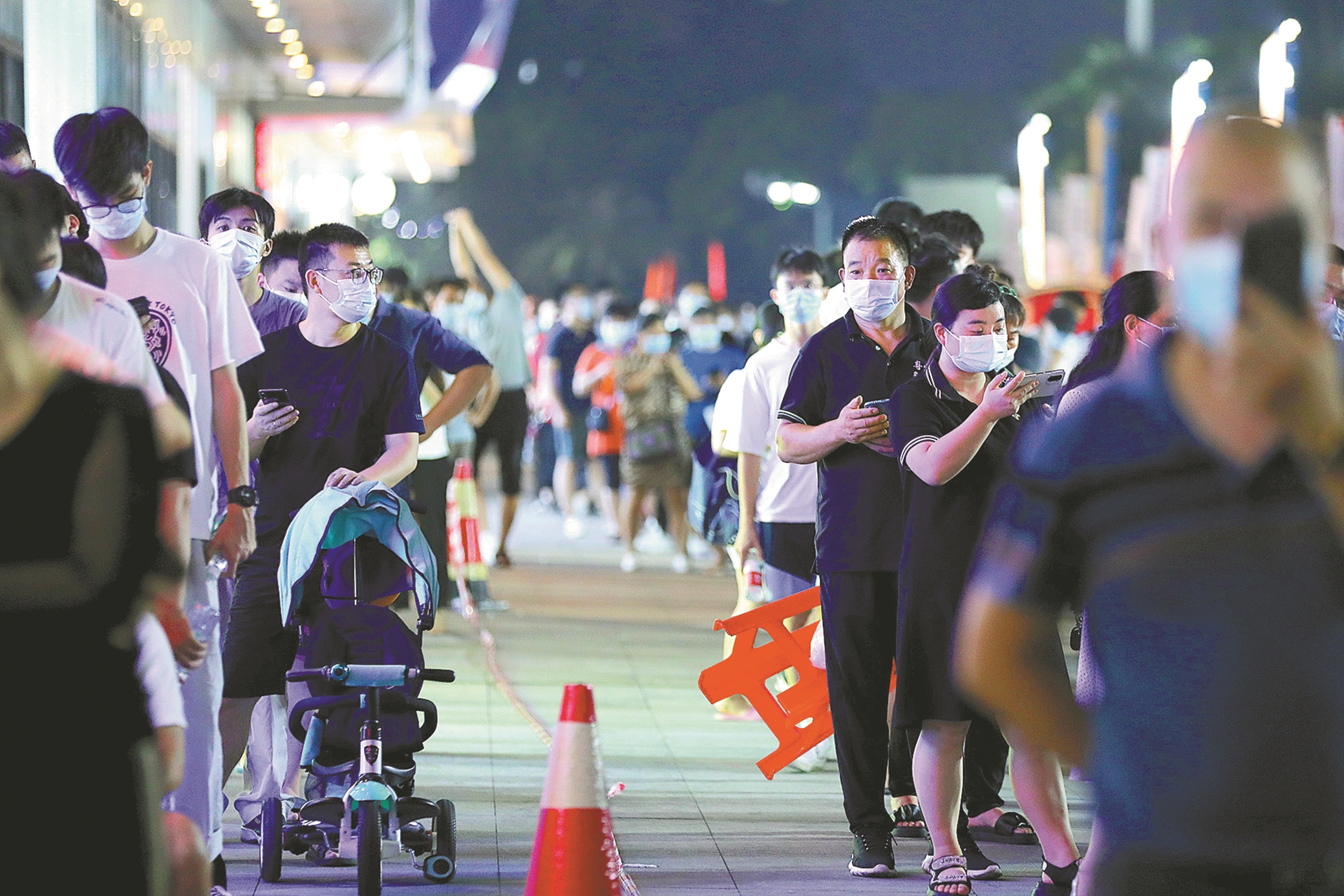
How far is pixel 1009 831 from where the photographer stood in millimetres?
7207

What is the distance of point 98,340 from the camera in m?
3.99

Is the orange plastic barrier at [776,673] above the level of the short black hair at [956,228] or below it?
below

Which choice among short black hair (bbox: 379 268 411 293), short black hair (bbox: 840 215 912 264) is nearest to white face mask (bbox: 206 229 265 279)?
short black hair (bbox: 840 215 912 264)

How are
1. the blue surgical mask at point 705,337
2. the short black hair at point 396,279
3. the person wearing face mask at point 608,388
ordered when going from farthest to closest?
1. the person wearing face mask at point 608,388
2. the blue surgical mask at point 705,337
3. the short black hair at point 396,279

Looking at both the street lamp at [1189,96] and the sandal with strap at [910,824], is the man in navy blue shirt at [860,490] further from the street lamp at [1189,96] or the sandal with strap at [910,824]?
the street lamp at [1189,96]

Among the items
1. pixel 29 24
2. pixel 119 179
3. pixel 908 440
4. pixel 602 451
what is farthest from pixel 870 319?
pixel 602 451

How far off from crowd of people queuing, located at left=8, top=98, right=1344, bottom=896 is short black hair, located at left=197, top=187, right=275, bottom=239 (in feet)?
0.05

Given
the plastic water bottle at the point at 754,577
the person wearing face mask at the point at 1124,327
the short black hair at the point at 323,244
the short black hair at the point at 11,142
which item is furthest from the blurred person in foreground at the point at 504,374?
the person wearing face mask at the point at 1124,327

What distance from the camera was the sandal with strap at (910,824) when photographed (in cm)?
730

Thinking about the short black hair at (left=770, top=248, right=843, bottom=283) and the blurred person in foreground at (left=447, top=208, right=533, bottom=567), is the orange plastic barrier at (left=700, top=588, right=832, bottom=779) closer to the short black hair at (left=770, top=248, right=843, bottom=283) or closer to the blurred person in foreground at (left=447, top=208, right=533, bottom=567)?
the short black hair at (left=770, top=248, right=843, bottom=283)

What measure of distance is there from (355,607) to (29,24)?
214 inches

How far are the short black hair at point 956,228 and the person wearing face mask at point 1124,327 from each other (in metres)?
2.43

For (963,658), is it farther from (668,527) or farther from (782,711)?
(668,527)

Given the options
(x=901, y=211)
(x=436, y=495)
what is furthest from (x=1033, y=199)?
(x=901, y=211)
